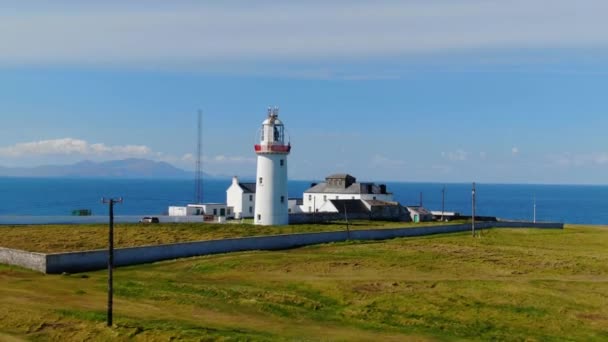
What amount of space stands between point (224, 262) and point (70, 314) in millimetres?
17330

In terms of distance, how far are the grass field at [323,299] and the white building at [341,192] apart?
1787 inches

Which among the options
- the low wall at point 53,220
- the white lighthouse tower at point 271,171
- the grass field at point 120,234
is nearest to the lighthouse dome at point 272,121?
the white lighthouse tower at point 271,171

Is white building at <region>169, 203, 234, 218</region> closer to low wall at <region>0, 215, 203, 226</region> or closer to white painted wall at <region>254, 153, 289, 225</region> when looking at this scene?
low wall at <region>0, 215, 203, 226</region>

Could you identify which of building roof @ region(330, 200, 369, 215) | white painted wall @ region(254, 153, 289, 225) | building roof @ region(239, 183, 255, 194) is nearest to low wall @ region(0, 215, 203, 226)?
building roof @ region(239, 183, 255, 194)

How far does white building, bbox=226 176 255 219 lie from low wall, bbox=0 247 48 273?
47.3 m

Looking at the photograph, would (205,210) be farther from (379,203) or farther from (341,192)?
(379,203)

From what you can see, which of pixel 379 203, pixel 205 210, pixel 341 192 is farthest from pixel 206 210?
pixel 379 203

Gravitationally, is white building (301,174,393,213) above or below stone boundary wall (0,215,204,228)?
above

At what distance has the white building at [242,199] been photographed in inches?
3656

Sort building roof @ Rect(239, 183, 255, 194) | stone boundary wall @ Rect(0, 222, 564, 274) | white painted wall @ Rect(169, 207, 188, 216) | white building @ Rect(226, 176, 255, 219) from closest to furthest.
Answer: stone boundary wall @ Rect(0, 222, 564, 274) → white painted wall @ Rect(169, 207, 188, 216) → white building @ Rect(226, 176, 255, 219) → building roof @ Rect(239, 183, 255, 194)

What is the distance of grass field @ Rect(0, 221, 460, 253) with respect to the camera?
2172 inches

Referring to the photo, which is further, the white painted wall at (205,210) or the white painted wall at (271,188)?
the white painted wall at (205,210)

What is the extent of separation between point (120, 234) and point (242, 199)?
3109cm

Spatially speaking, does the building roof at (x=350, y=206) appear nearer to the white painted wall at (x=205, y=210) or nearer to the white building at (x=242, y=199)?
the white building at (x=242, y=199)
